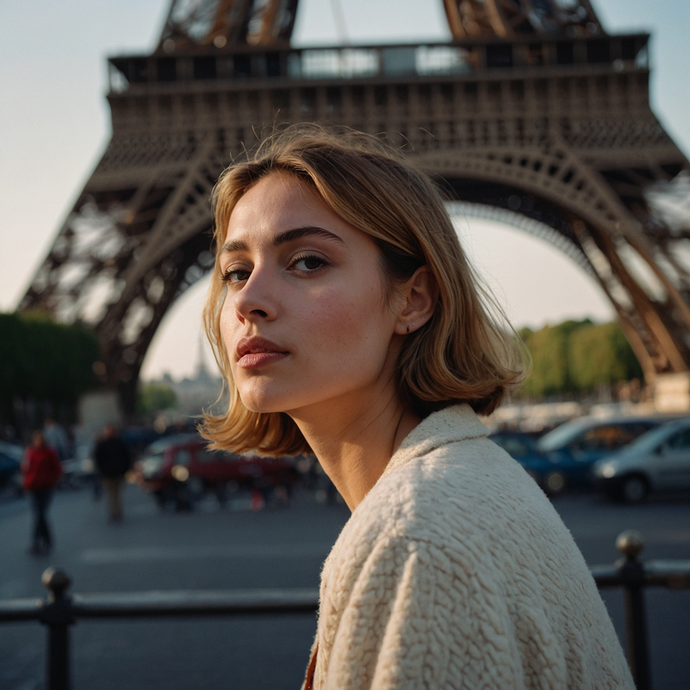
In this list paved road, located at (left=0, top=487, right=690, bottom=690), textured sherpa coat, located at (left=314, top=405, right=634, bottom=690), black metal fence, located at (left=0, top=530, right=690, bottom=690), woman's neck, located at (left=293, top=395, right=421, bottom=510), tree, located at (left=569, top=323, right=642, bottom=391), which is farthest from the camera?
tree, located at (left=569, top=323, right=642, bottom=391)

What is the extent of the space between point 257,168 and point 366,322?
1.31 ft

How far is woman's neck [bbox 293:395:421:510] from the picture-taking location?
1.46 m

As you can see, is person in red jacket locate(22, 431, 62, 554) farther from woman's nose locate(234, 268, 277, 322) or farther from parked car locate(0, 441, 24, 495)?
woman's nose locate(234, 268, 277, 322)

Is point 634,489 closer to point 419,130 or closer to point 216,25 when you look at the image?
point 419,130

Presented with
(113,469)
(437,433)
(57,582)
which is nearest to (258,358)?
(437,433)

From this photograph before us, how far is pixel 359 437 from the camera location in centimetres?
147

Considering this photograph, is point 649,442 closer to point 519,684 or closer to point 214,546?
point 214,546

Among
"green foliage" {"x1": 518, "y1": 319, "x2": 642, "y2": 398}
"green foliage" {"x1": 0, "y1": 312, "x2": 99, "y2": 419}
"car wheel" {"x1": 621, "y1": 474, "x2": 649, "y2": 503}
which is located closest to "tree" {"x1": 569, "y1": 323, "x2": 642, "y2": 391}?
"green foliage" {"x1": 518, "y1": 319, "x2": 642, "y2": 398}

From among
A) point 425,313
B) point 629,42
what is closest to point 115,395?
point 629,42

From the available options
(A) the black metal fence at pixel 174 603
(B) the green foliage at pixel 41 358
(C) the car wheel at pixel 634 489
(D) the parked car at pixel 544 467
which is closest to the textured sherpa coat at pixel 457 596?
(A) the black metal fence at pixel 174 603

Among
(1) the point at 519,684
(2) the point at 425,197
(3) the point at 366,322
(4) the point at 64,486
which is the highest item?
(2) the point at 425,197

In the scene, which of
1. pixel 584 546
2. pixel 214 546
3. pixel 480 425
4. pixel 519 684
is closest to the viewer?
pixel 519 684

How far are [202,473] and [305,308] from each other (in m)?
15.8

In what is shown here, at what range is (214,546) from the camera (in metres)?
10.0
